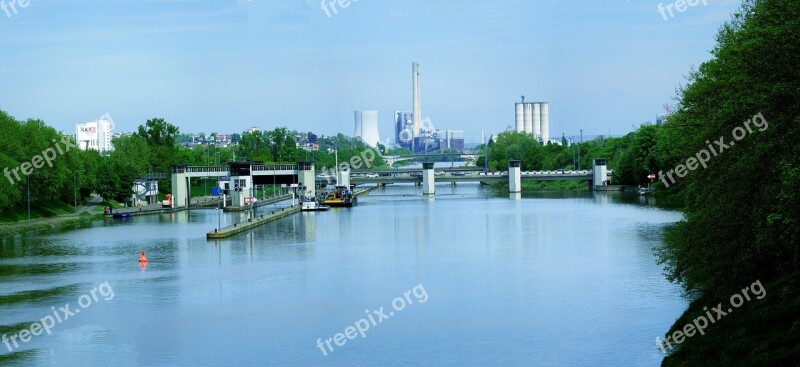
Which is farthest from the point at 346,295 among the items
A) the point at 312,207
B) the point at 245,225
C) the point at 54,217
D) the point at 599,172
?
the point at 599,172

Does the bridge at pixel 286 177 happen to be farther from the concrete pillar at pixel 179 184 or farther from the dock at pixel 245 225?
the dock at pixel 245 225

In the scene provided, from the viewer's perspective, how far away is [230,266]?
1527 inches

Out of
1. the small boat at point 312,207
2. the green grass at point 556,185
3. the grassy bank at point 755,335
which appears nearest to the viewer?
the grassy bank at point 755,335

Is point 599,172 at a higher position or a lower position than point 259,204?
higher

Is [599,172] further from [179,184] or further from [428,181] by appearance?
[179,184]

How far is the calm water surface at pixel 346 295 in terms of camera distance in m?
22.7

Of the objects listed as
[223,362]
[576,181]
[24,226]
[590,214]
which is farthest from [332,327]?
[576,181]

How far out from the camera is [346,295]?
30.8 m

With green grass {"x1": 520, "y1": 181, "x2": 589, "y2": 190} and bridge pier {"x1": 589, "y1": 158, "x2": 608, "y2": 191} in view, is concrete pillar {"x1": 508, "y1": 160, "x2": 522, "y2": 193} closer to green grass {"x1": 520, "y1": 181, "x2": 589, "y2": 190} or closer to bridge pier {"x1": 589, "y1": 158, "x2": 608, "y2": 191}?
green grass {"x1": 520, "y1": 181, "x2": 589, "y2": 190}

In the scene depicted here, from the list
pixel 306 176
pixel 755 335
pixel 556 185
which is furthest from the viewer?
pixel 556 185

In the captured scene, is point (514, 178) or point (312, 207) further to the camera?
point (514, 178)

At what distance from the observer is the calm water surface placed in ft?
74.5

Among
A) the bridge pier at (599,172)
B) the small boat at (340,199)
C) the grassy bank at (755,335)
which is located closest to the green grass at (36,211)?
the small boat at (340,199)

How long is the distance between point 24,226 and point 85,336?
112 ft
